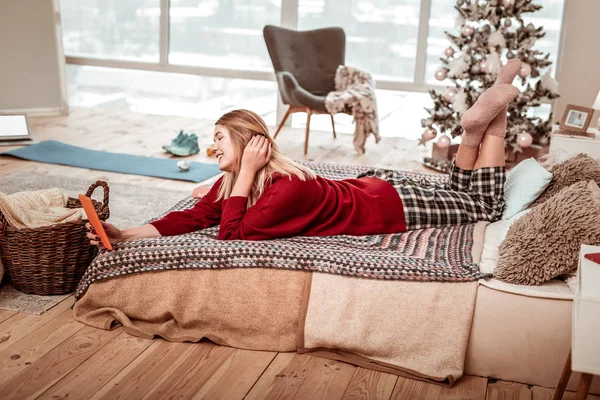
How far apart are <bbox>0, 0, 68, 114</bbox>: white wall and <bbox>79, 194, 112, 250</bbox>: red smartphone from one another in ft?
13.6

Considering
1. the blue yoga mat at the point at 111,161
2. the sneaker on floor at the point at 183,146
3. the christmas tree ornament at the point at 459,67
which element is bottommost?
the blue yoga mat at the point at 111,161

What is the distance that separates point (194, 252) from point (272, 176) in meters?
0.39

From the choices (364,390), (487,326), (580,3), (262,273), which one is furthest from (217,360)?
(580,3)

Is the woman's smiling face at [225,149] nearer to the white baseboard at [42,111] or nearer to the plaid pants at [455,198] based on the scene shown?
the plaid pants at [455,198]

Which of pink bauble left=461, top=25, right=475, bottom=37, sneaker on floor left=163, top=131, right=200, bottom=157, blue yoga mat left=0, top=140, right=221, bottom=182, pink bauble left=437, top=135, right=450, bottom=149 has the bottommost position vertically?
blue yoga mat left=0, top=140, right=221, bottom=182

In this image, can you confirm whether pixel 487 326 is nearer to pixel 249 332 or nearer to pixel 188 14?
pixel 249 332

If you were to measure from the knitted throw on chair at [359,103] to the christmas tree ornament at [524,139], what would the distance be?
105 centimetres

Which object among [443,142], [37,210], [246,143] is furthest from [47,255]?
[443,142]

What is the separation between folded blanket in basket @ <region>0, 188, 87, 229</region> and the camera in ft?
8.72

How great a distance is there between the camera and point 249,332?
8.05 ft

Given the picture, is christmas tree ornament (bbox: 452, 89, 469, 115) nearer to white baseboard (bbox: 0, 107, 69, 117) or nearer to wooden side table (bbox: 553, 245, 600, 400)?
wooden side table (bbox: 553, 245, 600, 400)

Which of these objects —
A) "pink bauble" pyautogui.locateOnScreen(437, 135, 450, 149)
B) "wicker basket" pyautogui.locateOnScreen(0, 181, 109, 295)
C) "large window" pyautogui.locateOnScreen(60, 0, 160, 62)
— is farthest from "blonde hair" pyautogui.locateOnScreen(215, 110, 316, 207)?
"large window" pyautogui.locateOnScreen(60, 0, 160, 62)

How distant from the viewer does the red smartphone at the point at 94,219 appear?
2.33 metres

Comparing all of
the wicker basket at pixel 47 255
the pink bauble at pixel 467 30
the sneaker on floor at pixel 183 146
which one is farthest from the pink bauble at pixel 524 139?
the wicker basket at pixel 47 255
